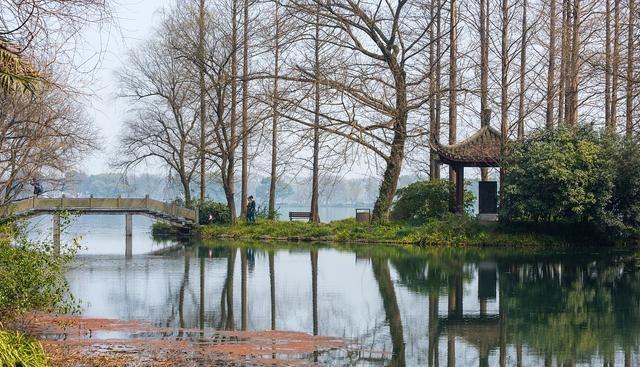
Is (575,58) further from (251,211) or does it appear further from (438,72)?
(251,211)

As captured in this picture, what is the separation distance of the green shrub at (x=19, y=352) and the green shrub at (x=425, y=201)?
27776mm

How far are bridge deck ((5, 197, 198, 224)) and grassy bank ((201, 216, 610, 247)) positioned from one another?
20.0ft

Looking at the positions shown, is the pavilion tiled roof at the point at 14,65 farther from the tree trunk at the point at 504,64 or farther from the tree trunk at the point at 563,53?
the tree trunk at the point at 563,53

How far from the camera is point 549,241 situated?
34094 mm

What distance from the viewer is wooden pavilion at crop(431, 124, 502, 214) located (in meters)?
36.5

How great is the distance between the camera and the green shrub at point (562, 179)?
3216 centimetres

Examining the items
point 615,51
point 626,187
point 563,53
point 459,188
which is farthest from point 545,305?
point 563,53

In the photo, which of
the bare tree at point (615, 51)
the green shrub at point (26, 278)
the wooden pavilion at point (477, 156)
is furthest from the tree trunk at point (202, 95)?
the green shrub at point (26, 278)

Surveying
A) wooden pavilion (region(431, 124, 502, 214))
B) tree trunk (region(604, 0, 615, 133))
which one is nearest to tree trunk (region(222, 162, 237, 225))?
wooden pavilion (region(431, 124, 502, 214))

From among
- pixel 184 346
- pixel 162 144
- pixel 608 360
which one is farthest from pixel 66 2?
pixel 162 144

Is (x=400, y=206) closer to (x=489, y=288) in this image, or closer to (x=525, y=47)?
(x=525, y=47)

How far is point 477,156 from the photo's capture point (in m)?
36.6

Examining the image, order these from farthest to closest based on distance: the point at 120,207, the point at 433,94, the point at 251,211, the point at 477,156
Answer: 1. the point at 251,211
2. the point at 120,207
3. the point at 477,156
4. the point at 433,94

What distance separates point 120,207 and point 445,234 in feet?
55.6
